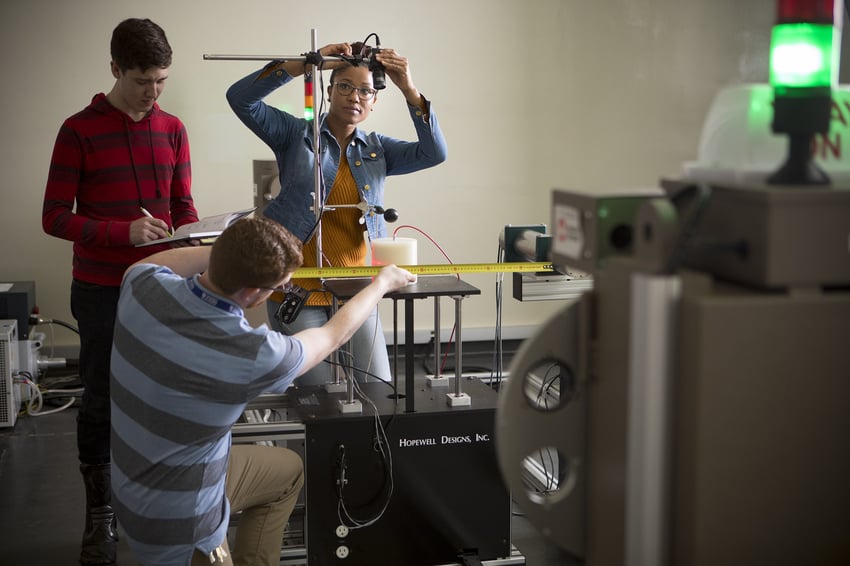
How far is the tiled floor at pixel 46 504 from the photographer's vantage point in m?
2.91

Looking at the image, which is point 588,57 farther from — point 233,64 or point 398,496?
point 398,496

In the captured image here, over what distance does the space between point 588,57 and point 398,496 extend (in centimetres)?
357

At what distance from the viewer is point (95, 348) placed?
2.73 meters

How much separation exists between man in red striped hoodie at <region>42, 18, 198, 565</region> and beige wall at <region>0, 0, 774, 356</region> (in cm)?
227

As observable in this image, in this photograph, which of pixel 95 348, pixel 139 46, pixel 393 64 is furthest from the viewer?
pixel 393 64

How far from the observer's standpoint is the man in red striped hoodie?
2.66 meters

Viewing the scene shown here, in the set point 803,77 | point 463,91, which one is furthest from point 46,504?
point 463,91

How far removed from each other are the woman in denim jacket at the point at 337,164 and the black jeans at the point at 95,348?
1.63 ft

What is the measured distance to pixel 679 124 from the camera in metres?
5.68

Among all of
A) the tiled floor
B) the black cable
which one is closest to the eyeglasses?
the tiled floor

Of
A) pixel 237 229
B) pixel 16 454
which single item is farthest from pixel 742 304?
pixel 16 454

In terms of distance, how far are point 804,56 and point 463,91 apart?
442cm

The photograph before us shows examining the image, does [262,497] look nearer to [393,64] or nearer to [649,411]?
[393,64]

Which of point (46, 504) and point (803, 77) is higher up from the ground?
point (803, 77)
